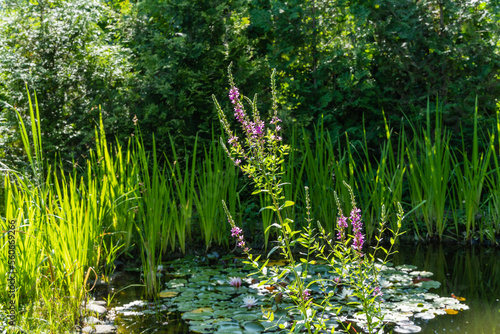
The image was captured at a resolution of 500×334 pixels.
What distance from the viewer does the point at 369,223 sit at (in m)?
4.30

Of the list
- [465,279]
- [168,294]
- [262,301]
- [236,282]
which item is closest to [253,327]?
[262,301]

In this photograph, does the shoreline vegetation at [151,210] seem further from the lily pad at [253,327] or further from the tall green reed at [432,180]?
the lily pad at [253,327]

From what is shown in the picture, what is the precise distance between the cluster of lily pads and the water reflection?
90 millimetres

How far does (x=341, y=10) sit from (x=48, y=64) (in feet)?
11.2

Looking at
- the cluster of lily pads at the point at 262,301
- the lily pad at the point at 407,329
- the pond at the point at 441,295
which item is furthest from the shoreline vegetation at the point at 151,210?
the lily pad at the point at 407,329

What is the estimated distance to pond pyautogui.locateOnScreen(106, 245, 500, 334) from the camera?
267 cm

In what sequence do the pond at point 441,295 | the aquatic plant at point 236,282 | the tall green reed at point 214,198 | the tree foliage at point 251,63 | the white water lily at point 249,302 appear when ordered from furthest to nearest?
the tree foliage at point 251,63 < the tall green reed at point 214,198 < the aquatic plant at point 236,282 < the white water lily at point 249,302 < the pond at point 441,295

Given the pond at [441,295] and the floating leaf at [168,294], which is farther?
the floating leaf at [168,294]

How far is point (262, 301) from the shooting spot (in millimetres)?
3047

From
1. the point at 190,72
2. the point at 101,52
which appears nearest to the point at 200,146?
the point at 190,72

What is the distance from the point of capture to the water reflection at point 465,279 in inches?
104

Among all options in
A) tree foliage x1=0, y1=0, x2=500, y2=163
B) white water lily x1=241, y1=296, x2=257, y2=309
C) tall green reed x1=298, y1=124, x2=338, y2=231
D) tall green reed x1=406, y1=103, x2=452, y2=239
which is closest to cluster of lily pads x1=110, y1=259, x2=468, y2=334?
white water lily x1=241, y1=296, x2=257, y2=309

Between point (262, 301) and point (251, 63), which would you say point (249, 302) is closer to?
point (262, 301)

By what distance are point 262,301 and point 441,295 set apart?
1.23 meters
